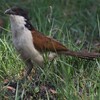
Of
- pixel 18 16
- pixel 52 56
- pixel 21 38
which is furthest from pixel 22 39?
pixel 52 56

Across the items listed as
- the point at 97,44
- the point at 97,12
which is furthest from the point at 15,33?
the point at 97,12

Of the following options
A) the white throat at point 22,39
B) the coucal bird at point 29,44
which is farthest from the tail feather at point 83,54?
the white throat at point 22,39

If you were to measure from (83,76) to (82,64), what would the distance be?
0.35 m

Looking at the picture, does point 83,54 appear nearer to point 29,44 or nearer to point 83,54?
point 83,54

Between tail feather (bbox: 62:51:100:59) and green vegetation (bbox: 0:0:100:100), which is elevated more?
tail feather (bbox: 62:51:100:59)

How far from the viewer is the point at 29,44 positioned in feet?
19.0

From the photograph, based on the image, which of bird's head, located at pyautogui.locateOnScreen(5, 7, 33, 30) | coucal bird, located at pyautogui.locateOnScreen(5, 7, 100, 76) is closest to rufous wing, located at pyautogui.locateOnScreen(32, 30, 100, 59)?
coucal bird, located at pyautogui.locateOnScreen(5, 7, 100, 76)

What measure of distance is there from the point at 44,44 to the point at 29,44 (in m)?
0.19

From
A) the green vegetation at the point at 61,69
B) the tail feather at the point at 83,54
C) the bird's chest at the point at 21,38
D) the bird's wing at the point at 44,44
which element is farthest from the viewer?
the tail feather at the point at 83,54

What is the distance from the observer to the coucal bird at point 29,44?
5758 millimetres

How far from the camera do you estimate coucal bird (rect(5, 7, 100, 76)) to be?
5.76 meters

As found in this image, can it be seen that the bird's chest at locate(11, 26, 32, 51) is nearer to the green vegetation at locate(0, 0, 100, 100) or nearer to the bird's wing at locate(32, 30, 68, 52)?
the bird's wing at locate(32, 30, 68, 52)

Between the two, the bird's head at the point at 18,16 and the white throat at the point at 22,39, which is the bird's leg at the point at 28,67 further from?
the bird's head at the point at 18,16

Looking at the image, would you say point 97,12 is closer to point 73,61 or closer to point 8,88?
point 73,61
